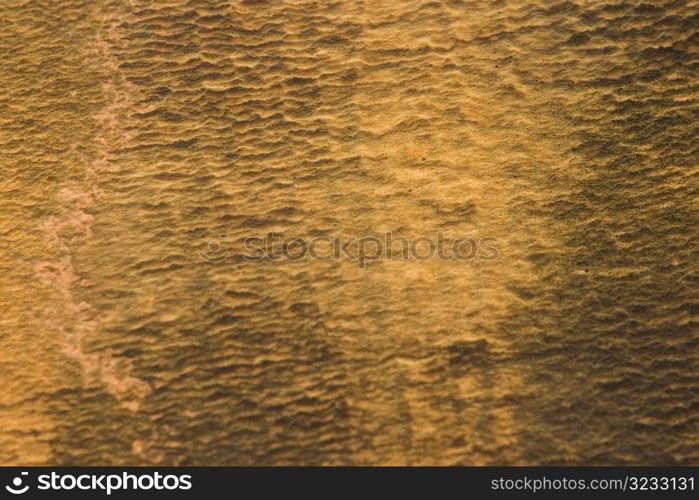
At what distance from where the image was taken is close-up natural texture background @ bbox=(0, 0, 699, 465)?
5.37 feet

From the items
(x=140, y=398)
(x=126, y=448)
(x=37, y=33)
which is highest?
(x=37, y=33)

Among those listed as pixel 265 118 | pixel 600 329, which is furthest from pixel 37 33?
pixel 600 329

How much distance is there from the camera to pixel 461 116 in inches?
76.4

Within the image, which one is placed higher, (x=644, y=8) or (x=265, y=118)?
(x=644, y=8)

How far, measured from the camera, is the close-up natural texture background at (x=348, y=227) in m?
1.64

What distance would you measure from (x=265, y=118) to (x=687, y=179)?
1.06m

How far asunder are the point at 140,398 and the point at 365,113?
0.90m

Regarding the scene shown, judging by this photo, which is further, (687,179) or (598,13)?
(598,13)

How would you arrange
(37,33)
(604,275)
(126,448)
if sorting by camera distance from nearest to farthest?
1. (126,448)
2. (604,275)
3. (37,33)

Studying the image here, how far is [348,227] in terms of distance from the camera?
1.84m

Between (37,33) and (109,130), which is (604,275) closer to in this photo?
(109,130)

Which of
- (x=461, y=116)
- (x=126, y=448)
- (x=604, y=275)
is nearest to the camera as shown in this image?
(x=126, y=448)

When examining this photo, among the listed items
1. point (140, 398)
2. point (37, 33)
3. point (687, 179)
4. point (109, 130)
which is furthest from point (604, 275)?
point (37, 33)

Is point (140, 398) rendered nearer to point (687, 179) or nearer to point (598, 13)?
point (687, 179)
